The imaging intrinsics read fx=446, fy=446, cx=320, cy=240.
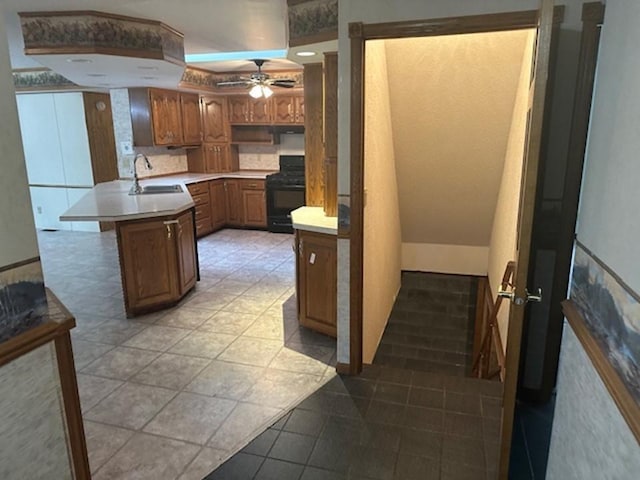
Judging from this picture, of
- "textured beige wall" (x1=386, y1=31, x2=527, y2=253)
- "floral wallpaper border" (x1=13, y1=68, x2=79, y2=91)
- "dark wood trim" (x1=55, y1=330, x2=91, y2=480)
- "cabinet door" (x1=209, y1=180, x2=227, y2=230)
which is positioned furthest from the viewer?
"cabinet door" (x1=209, y1=180, x2=227, y2=230)

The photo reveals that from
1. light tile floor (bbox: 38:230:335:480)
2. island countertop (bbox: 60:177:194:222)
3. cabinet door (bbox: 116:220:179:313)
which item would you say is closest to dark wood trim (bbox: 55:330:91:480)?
light tile floor (bbox: 38:230:335:480)

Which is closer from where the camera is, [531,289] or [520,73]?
[531,289]

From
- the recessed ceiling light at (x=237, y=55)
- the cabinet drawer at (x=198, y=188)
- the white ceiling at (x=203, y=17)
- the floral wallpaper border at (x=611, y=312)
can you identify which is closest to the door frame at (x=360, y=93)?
the floral wallpaper border at (x=611, y=312)

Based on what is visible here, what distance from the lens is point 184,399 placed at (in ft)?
8.84

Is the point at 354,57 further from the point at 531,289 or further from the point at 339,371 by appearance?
the point at 339,371

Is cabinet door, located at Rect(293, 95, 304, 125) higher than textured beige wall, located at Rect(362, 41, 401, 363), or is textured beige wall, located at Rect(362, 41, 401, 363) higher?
cabinet door, located at Rect(293, 95, 304, 125)

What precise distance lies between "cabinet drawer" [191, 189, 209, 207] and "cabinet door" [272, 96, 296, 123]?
5.35 ft

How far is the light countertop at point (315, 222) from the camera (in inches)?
125

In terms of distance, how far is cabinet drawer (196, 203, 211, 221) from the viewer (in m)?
6.56

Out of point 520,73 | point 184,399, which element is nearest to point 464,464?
point 184,399

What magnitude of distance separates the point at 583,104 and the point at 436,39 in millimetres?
1208

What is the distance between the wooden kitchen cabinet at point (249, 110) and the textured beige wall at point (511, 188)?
13.9ft

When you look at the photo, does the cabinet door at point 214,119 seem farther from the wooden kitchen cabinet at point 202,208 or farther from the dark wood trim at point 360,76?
the dark wood trim at point 360,76

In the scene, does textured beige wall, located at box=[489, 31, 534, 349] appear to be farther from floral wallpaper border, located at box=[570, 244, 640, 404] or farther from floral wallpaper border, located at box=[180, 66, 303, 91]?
floral wallpaper border, located at box=[180, 66, 303, 91]
